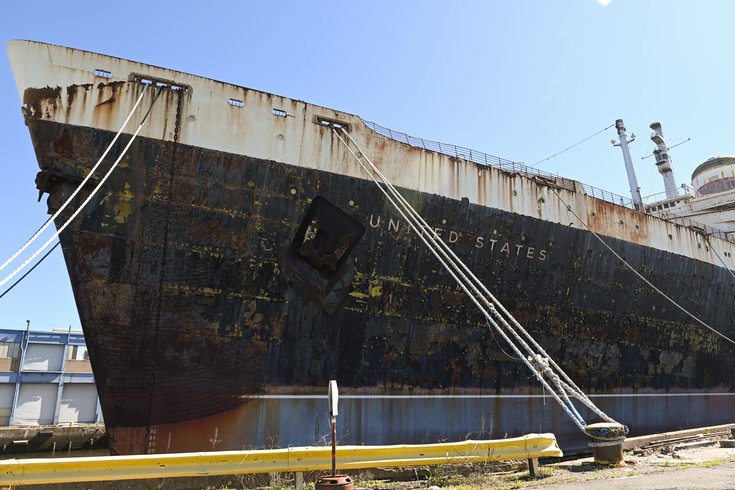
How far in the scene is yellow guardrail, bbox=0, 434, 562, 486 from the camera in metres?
4.54

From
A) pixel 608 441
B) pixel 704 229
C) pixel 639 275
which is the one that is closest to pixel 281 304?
pixel 608 441

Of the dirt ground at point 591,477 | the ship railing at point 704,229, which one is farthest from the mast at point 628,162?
the dirt ground at point 591,477

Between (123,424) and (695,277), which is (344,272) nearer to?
(123,424)

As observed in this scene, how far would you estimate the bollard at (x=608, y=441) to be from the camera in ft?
21.9

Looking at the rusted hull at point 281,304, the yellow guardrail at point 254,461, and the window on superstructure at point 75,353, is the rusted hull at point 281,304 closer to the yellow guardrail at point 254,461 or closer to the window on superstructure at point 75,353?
the yellow guardrail at point 254,461

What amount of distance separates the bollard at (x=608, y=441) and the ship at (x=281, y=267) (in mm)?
2697

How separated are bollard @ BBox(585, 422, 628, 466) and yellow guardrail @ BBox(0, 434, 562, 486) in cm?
96

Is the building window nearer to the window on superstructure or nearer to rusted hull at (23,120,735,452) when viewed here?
the window on superstructure

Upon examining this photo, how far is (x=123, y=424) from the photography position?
658 cm

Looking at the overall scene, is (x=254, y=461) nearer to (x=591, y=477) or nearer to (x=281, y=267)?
(x=281, y=267)

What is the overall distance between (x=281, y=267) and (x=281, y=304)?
60cm

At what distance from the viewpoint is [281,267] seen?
7.80 m

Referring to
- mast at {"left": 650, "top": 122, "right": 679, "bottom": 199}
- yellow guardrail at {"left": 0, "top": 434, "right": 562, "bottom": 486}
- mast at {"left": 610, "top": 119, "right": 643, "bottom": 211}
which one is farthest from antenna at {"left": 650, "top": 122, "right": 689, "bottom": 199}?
yellow guardrail at {"left": 0, "top": 434, "right": 562, "bottom": 486}

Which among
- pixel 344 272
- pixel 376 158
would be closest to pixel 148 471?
→ pixel 344 272
